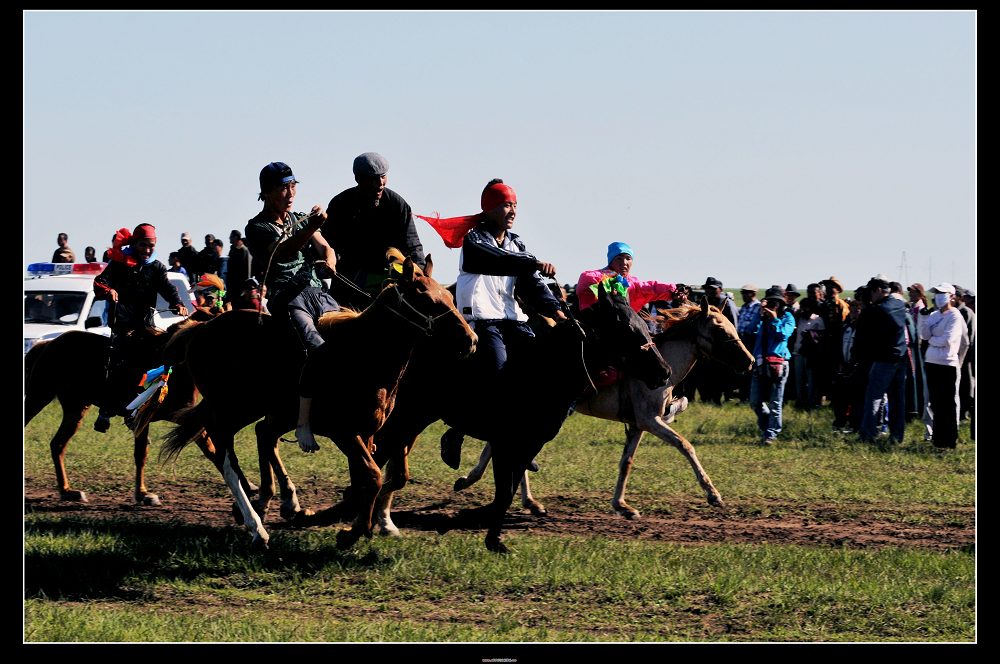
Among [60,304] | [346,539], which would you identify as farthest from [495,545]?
[60,304]

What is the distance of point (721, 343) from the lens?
12.8m

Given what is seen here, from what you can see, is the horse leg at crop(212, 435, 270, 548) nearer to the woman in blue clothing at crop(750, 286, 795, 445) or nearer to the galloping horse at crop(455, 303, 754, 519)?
the galloping horse at crop(455, 303, 754, 519)

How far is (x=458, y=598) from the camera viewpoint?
336 inches

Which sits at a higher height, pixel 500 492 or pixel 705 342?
pixel 705 342

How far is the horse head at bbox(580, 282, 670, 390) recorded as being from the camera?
976 centimetres

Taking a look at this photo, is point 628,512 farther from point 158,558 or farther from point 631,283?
point 158,558

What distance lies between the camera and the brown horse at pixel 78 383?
12.1 m

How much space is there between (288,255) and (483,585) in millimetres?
2778

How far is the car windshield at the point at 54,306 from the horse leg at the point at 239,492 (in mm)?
12177

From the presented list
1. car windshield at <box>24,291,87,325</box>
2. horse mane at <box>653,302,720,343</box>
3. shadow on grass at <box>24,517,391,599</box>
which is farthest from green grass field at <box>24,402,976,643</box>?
car windshield at <box>24,291,87,325</box>

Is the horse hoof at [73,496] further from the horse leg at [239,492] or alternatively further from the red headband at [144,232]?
the horse leg at [239,492]

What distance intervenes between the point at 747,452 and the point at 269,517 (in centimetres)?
712

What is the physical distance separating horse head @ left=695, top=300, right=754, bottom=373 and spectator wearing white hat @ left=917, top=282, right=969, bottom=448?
509 cm

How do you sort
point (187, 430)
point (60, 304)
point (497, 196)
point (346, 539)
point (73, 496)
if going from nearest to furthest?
point (346, 539), point (497, 196), point (187, 430), point (73, 496), point (60, 304)
